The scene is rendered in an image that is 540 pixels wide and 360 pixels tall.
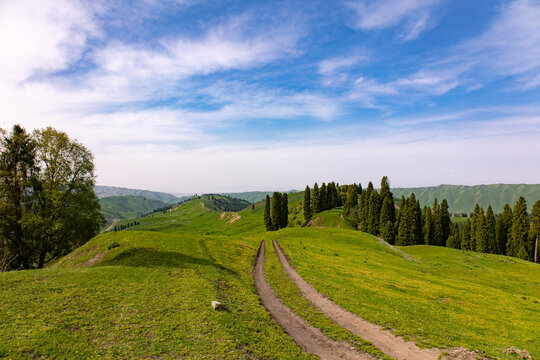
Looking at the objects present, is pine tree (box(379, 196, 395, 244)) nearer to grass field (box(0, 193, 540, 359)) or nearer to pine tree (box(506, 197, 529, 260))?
pine tree (box(506, 197, 529, 260))

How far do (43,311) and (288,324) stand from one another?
15919 millimetres

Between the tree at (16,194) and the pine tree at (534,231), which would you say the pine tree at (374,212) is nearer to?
the pine tree at (534,231)

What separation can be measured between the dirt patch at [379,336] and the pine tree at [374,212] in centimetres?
9119

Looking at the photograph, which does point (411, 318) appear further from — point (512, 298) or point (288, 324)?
point (512, 298)

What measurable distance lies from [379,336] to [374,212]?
97.5m

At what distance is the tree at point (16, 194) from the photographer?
114ft

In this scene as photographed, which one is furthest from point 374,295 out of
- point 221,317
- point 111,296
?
point 111,296

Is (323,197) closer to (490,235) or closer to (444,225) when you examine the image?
(444,225)

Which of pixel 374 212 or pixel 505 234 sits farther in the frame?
pixel 374 212

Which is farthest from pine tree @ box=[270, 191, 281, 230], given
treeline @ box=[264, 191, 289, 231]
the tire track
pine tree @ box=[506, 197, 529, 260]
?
the tire track

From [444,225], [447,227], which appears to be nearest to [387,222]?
[444,225]

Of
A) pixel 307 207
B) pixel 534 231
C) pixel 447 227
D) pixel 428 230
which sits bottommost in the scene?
pixel 428 230

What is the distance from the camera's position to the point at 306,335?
15969 mm

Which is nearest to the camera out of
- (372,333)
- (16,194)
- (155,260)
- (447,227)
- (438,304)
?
(372,333)
